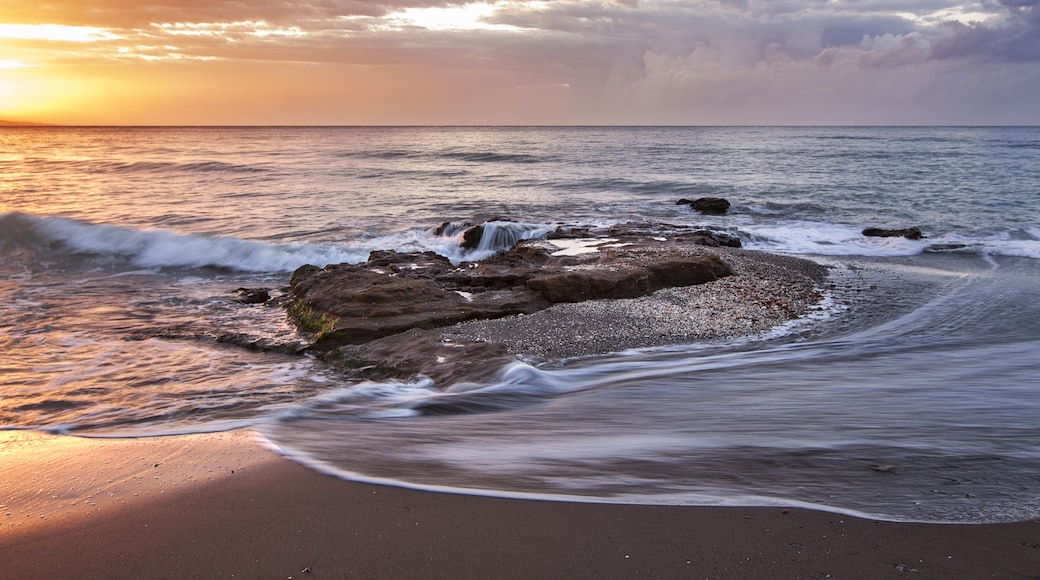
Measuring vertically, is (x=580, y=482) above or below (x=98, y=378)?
above

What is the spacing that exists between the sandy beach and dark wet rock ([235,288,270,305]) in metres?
6.39

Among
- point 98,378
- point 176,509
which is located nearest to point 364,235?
point 98,378

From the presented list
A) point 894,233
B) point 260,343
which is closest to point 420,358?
point 260,343

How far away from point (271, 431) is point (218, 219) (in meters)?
15.9

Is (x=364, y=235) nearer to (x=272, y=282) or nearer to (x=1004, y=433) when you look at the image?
(x=272, y=282)

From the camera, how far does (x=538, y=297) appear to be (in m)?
8.30

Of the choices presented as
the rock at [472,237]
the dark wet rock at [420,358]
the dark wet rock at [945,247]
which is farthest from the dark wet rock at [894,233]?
the dark wet rock at [420,358]

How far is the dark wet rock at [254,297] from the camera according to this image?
9.75 metres

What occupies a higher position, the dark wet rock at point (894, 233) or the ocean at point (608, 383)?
the dark wet rock at point (894, 233)

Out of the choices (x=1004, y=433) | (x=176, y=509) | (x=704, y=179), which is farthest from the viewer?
(x=704, y=179)

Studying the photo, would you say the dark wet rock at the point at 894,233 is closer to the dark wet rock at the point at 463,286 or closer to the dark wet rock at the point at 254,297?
the dark wet rock at the point at 463,286

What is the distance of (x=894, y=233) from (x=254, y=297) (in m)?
13.8

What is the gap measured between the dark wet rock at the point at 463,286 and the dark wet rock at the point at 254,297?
467 mm

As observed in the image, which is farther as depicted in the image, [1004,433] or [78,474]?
[1004,433]
